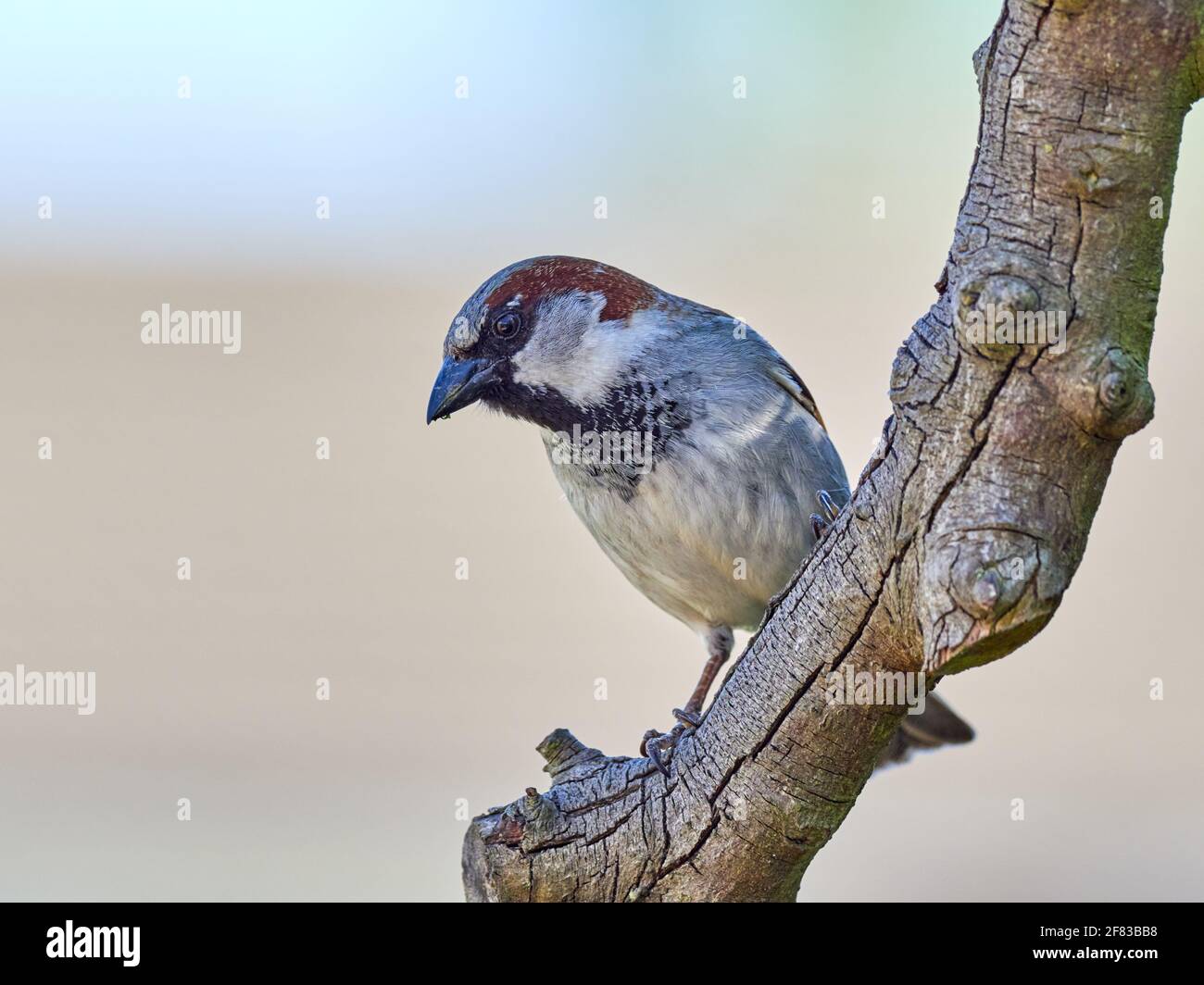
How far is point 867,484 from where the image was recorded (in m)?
2.15

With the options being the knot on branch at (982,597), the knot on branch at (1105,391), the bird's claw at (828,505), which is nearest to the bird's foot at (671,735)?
the bird's claw at (828,505)

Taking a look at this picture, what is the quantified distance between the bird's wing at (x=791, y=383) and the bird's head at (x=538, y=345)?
36 centimetres

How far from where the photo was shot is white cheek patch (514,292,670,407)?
341cm

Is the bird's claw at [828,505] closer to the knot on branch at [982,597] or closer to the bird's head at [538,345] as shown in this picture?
the bird's head at [538,345]

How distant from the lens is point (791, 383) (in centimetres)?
368

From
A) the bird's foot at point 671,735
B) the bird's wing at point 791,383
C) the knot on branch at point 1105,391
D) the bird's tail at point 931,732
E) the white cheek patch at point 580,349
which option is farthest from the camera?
the bird's tail at point 931,732

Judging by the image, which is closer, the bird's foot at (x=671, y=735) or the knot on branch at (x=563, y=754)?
the knot on branch at (x=563, y=754)

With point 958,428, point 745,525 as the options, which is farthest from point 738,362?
point 958,428

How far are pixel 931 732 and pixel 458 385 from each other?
1.81 metres

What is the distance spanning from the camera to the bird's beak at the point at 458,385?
345cm

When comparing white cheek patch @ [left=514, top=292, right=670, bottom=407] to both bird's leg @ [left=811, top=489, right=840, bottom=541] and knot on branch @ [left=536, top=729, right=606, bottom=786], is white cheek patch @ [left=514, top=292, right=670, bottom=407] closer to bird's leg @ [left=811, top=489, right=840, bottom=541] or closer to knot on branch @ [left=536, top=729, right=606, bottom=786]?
bird's leg @ [left=811, top=489, right=840, bottom=541]

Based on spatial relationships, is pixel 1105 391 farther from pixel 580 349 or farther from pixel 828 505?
pixel 580 349

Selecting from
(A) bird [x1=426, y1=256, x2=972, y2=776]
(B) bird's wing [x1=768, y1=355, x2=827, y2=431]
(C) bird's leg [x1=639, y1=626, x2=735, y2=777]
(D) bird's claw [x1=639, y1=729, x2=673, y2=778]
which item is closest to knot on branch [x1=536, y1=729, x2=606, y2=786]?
(D) bird's claw [x1=639, y1=729, x2=673, y2=778]

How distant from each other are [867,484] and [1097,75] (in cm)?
71
